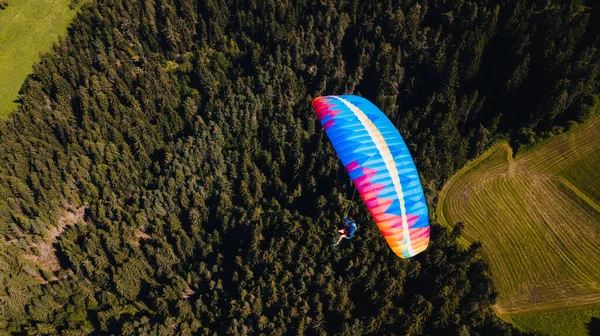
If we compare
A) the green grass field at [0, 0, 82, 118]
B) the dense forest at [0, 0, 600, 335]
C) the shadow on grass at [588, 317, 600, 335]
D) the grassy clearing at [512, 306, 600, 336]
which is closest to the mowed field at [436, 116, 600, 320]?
the grassy clearing at [512, 306, 600, 336]

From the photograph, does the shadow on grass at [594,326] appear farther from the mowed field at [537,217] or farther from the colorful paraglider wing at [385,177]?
the colorful paraglider wing at [385,177]

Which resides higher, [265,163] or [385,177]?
[385,177]

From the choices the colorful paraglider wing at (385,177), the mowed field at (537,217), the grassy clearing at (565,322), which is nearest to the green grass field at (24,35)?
the colorful paraglider wing at (385,177)

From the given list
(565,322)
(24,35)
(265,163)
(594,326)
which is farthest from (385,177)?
(24,35)

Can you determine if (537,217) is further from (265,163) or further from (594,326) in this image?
(265,163)

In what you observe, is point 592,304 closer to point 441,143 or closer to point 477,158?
point 477,158

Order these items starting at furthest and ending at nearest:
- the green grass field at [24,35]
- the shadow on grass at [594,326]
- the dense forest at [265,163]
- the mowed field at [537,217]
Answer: the green grass field at [24,35], the mowed field at [537,217], the dense forest at [265,163], the shadow on grass at [594,326]

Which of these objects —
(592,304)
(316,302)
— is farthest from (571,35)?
(316,302)
